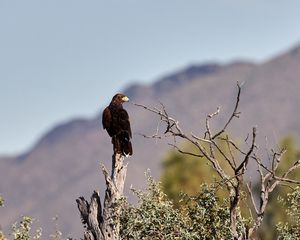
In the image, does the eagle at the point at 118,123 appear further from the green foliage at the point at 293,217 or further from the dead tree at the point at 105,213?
the green foliage at the point at 293,217

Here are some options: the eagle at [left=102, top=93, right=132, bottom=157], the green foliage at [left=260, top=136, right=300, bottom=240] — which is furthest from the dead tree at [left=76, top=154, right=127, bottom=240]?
the green foliage at [left=260, top=136, right=300, bottom=240]

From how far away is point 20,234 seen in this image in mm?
18297

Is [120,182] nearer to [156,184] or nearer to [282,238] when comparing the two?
[156,184]

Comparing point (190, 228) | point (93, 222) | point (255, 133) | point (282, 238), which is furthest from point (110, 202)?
point (255, 133)

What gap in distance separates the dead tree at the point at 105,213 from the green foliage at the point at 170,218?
0.64ft

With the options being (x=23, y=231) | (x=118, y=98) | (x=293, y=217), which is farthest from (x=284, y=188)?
(x=23, y=231)

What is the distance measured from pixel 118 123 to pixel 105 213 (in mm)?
3364

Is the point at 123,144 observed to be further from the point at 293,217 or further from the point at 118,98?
the point at 293,217

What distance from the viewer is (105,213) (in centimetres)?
1742

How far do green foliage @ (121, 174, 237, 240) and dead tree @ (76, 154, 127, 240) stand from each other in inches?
7.6

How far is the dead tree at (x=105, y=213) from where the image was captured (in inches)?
678

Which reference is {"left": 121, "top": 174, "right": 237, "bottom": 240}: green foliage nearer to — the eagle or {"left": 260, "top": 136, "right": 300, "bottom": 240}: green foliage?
the eagle

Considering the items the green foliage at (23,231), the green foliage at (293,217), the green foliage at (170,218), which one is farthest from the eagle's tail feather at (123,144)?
the green foliage at (293,217)

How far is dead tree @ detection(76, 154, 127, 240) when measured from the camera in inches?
678
